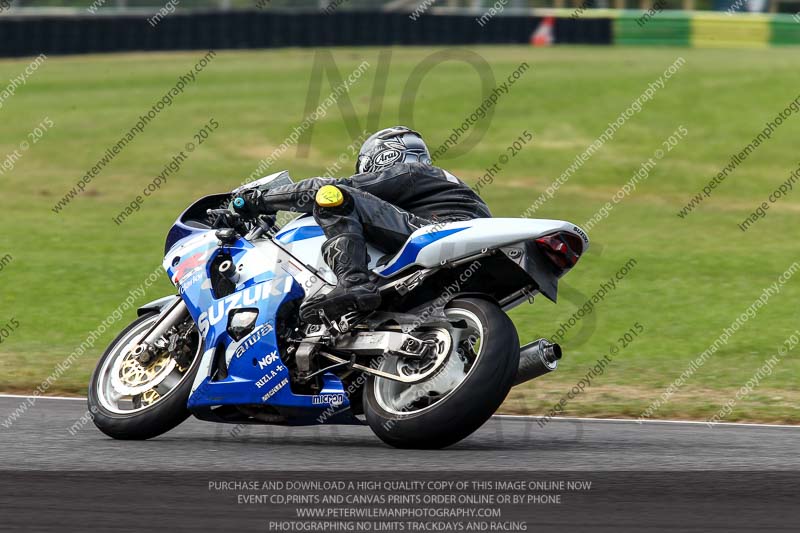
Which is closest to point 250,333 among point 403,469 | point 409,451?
point 409,451

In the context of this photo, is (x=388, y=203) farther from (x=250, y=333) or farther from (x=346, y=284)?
(x=250, y=333)

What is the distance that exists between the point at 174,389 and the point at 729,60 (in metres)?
33.6

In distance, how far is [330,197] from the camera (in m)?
7.00

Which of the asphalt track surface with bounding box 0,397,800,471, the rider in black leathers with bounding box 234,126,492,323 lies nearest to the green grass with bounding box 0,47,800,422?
the asphalt track surface with bounding box 0,397,800,471

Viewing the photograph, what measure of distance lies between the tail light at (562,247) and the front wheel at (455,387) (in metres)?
0.38

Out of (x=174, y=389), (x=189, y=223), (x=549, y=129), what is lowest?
(x=549, y=129)

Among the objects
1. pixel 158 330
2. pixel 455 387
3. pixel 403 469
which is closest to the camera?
pixel 403 469

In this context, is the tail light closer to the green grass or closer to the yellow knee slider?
the yellow knee slider

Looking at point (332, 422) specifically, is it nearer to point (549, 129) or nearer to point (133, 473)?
point (133, 473)

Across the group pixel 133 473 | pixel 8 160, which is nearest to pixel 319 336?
pixel 133 473

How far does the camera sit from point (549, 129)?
2747cm

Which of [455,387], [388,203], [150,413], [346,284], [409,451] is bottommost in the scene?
[150,413]

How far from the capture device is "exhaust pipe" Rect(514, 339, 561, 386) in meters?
6.88

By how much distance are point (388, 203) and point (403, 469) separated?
5.28ft
